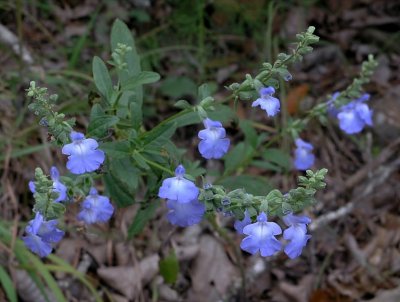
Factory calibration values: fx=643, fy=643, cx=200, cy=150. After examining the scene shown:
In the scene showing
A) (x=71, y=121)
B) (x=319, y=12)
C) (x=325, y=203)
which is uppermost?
(x=319, y=12)

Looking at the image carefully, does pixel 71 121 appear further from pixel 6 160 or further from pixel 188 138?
pixel 188 138

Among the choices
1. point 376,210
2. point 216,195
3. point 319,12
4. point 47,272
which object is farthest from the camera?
point 319,12

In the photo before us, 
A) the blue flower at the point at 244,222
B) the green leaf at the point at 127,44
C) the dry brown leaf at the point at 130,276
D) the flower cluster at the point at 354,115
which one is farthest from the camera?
the dry brown leaf at the point at 130,276

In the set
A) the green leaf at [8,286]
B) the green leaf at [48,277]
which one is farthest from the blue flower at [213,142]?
the green leaf at [8,286]

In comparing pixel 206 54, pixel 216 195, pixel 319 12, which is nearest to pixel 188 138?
pixel 206 54

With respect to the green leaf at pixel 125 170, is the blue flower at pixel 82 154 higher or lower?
lower

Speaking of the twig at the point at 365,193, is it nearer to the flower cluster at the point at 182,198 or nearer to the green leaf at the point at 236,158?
the green leaf at the point at 236,158

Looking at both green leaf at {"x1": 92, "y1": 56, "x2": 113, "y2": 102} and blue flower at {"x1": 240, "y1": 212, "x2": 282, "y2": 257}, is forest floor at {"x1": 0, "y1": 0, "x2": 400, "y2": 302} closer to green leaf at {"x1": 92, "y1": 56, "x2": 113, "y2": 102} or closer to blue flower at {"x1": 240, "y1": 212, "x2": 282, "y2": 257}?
green leaf at {"x1": 92, "y1": 56, "x2": 113, "y2": 102}
